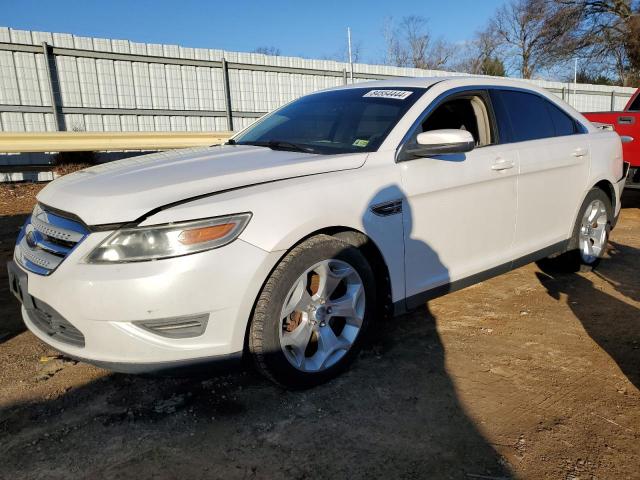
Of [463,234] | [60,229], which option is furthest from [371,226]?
[60,229]

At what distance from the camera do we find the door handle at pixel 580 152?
13.6 ft

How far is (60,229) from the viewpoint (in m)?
2.37

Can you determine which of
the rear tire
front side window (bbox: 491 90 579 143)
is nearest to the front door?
front side window (bbox: 491 90 579 143)

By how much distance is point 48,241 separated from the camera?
8.00 feet

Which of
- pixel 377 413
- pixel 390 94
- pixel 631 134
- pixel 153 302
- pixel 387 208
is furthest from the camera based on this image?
pixel 631 134

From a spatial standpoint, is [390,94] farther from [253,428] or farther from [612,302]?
[612,302]

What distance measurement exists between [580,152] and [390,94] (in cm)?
191

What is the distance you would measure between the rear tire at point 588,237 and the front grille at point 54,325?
3.85 metres

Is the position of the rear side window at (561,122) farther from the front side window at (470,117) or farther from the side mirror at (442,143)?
the side mirror at (442,143)

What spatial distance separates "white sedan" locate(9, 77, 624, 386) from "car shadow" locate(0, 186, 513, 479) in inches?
7.0

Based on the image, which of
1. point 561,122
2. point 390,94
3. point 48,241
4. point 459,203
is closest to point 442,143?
point 459,203

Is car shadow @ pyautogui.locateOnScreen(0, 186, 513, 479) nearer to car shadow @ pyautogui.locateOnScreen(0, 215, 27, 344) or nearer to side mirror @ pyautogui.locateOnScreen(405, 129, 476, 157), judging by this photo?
side mirror @ pyautogui.locateOnScreen(405, 129, 476, 157)

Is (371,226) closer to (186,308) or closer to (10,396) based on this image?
(186,308)

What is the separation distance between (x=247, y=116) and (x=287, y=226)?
10792mm
